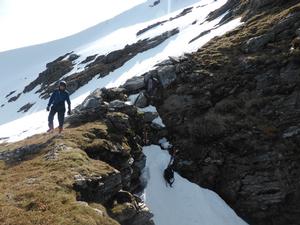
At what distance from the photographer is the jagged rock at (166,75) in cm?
3944

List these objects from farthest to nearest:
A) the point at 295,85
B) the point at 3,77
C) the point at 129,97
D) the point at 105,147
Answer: the point at 3,77 < the point at 129,97 < the point at 295,85 < the point at 105,147

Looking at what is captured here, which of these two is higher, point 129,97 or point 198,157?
point 129,97

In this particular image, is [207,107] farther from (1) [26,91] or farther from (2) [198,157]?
(1) [26,91]

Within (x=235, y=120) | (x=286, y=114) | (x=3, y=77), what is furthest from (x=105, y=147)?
(x=3, y=77)

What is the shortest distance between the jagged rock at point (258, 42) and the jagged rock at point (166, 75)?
695cm

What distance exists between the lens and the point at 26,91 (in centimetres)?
12062

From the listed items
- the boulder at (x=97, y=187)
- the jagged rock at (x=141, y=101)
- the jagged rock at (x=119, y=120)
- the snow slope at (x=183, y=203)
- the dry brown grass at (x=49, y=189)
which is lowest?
the snow slope at (x=183, y=203)

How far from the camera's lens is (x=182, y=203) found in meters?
31.0

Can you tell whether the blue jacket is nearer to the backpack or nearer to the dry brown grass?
the dry brown grass

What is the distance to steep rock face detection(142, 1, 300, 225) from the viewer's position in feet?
96.4

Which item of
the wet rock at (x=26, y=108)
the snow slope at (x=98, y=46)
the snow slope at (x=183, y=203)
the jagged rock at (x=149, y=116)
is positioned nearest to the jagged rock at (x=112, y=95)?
the jagged rock at (x=149, y=116)

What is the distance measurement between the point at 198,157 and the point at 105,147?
27.6ft

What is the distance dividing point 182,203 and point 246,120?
7847mm

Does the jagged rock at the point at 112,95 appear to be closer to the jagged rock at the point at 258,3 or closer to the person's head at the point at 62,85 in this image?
the person's head at the point at 62,85
